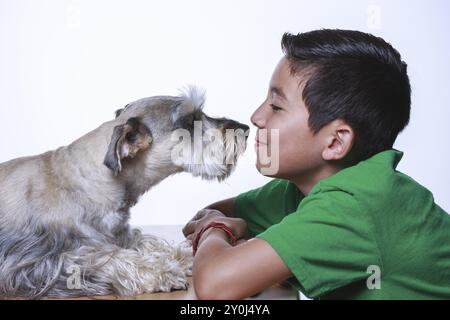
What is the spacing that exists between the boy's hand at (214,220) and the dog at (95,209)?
0.28 ft

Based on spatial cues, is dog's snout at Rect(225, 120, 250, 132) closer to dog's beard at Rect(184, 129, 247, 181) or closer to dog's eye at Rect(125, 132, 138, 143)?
dog's beard at Rect(184, 129, 247, 181)

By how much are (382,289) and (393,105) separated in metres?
0.54

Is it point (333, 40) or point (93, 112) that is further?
point (93, 112)

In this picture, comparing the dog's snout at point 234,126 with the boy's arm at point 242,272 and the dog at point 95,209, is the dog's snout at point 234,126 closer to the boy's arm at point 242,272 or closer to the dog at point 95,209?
the dog at point 95,209

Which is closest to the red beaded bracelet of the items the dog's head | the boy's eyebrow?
the dog's head

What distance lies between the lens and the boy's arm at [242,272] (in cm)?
139

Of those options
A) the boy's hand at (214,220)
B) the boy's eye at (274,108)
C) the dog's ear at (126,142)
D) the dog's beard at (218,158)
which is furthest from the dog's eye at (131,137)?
the boy's eye at (274,108)

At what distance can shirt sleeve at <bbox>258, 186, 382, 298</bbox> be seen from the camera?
1.41 metres

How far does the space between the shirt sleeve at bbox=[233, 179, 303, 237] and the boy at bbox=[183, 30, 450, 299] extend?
0.78ft

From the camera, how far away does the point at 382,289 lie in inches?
60.2

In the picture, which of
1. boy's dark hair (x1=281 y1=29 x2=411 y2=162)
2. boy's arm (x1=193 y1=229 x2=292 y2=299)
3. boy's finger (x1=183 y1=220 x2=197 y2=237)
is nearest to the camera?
boy's arm (x1=193 y1=229 x2=292 y2=299)

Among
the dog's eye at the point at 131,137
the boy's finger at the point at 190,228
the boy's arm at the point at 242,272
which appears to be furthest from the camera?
the boy's finger at the point at 190,228
